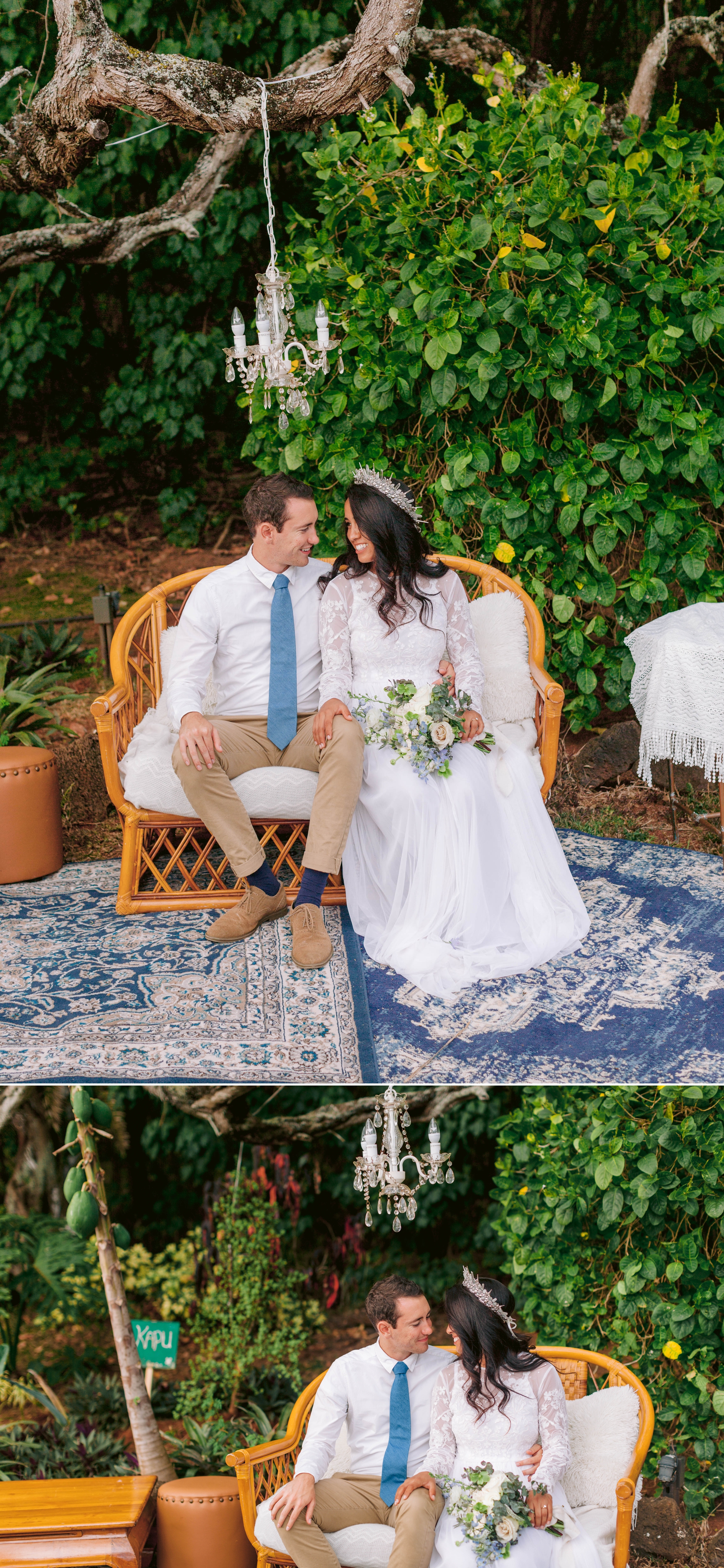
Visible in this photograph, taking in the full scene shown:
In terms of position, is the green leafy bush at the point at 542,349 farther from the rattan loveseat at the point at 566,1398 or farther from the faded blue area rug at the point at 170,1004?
the rattan loveseat at the point at 566,1398

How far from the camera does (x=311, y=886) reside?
4.09 metres

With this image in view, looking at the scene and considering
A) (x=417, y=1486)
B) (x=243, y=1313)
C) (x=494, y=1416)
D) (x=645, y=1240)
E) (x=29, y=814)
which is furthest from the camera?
(x=243, y=1313)

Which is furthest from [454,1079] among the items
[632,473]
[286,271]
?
[286,271]

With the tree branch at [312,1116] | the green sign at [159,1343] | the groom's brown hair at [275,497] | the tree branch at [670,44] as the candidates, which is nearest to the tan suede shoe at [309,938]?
the groom's brown hair at [275,497]

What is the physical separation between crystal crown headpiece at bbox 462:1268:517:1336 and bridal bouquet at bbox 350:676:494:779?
1539mm

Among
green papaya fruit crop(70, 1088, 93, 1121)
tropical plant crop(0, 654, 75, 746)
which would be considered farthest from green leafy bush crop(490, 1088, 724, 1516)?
tropical plant crop(0, 654, 75, 746)

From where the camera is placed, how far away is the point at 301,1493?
11.4 ft

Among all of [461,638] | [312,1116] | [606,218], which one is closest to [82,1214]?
[312,1116]

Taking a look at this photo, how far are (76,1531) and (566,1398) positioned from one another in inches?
61.8

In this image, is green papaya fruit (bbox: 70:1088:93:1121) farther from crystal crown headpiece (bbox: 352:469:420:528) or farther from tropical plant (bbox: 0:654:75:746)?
→ crystal crown headpiece (bbox: 352:469:420:528)

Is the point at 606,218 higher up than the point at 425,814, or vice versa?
the point at 606,218

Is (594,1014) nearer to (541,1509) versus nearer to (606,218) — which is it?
(541,1509)

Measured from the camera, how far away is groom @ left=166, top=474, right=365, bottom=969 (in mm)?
4027

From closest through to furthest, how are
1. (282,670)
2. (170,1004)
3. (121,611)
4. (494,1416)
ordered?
(494,1416)
(170,1004)
(282,670)
(121,611)
